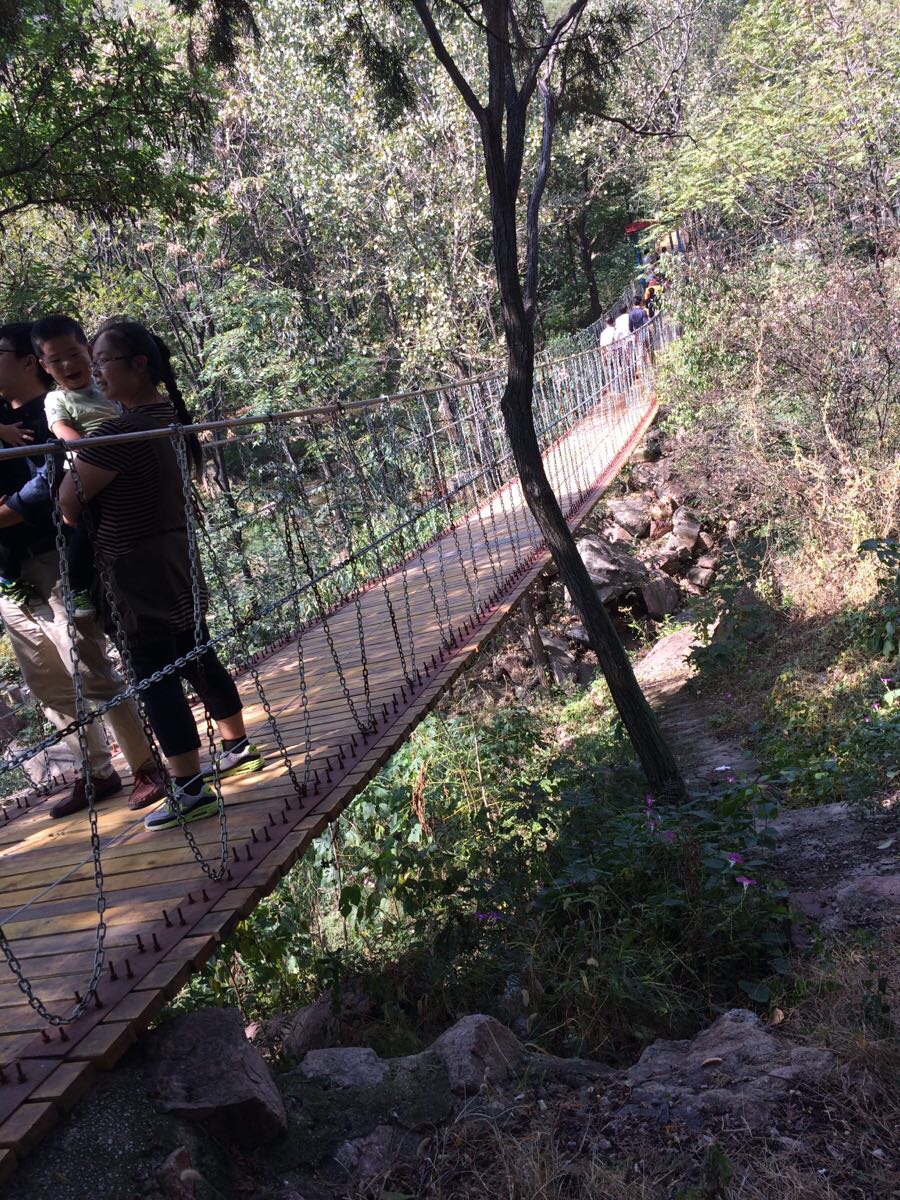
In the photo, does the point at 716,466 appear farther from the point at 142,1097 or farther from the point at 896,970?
the point at 142,1097

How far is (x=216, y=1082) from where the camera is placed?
199 cm

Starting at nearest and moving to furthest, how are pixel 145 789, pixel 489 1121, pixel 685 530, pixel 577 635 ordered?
pixel 489 1121, pixel 145 789, pixel 577 635, pixel 685 530

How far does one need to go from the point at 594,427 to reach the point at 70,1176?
9.55m

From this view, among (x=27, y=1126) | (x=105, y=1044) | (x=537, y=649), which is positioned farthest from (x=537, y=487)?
(x=537, y=649)

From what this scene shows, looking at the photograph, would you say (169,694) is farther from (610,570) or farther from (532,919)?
(610,570)

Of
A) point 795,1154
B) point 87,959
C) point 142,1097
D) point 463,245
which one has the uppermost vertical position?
point 463,245

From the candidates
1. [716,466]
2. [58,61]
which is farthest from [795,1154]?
[716,466]

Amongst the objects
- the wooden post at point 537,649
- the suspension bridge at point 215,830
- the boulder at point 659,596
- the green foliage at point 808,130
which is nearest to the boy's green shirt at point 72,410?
the suspension bridge at point 215,830

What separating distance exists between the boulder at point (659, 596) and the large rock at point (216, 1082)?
23.6 ft

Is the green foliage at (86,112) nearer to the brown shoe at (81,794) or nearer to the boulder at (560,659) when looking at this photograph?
the brown shoe at (81,794)

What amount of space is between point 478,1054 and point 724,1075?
0.58 m

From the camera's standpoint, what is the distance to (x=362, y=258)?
41.9 feet

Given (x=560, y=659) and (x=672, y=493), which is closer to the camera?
(x=560, y=659)

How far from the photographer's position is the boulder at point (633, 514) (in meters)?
10.2
